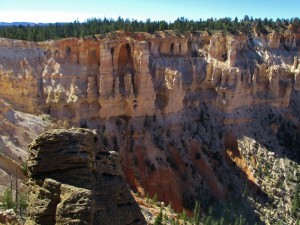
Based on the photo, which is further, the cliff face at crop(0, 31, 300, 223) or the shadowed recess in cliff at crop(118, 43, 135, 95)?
the shadowed recess in cliff at crop(118, 43, 135, 95)

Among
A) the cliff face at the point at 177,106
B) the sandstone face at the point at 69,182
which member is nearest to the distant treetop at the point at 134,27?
the cliff face at the point at 177,106

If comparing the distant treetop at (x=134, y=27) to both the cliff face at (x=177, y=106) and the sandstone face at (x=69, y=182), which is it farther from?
the sandstone face at (x=69, y=182)

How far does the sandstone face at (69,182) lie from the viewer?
16.3m

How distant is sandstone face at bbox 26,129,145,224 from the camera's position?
641 inches

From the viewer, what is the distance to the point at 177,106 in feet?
195

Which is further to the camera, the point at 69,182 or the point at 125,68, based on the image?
the point at 125,68

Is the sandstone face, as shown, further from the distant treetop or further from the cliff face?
the distant treetop

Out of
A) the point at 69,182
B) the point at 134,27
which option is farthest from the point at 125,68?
the point at 69,182

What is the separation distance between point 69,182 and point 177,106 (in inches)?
1685

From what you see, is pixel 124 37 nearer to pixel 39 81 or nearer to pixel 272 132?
pixel 39 81

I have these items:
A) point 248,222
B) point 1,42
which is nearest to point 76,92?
point 1,42

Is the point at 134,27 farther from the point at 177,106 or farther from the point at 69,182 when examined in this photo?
the point at 69,182

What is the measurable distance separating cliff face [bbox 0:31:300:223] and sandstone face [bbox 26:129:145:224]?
102 feet

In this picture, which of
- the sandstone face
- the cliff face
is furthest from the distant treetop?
the sandstone face
